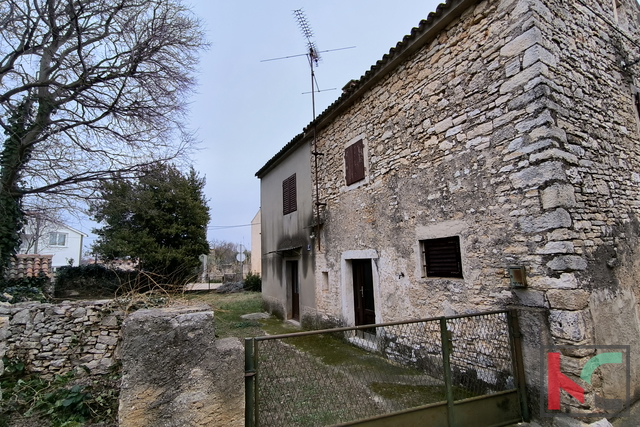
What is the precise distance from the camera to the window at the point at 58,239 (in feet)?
92.9

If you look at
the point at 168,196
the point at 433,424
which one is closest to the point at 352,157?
the point at 433,424

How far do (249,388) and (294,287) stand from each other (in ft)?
25.4

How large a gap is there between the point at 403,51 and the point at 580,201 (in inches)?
142

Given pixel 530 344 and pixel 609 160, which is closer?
pixel 530 344

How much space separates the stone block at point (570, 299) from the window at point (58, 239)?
3632cm

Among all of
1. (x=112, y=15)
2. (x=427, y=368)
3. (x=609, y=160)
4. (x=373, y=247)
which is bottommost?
(x=427, y=368)

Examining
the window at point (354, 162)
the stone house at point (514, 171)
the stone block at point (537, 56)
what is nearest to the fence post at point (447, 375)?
the stone house at point (514, 171)

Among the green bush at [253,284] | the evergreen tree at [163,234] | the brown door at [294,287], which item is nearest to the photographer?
the brown door at [294,287]

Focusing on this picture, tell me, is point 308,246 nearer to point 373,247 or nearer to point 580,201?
point 373,247

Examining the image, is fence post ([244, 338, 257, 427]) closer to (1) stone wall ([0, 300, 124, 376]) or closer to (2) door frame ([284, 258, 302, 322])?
(1) stone wall ([0, 300, 124, 376])

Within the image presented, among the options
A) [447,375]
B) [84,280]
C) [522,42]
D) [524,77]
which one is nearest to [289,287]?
[447,375]

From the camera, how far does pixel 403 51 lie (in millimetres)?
5406

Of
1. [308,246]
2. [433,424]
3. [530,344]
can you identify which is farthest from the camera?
[308,246]

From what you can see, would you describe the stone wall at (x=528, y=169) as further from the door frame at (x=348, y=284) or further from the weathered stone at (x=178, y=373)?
the weathered stone at (x=178, y=373)
